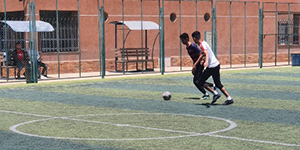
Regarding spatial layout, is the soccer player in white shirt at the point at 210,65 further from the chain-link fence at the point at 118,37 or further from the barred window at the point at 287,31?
the barred window at the point at 287,31

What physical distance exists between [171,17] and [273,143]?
86.5ft

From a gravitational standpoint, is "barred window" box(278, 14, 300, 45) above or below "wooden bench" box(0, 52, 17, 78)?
above

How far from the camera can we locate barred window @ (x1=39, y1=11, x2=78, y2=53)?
1177 inches

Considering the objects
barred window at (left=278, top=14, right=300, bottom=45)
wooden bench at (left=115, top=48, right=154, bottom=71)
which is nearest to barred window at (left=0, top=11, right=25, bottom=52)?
wooden bench at (left=115, top=48, right=154, bottom=71)

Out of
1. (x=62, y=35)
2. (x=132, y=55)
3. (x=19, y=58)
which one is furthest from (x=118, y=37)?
(x=19, y=58)

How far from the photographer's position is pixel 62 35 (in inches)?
1232

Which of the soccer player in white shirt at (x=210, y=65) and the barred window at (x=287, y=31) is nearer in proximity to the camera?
the soccer player in white shirt at (x=210, y=65)

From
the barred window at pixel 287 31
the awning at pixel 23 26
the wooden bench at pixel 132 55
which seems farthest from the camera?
the barred window at pixel 287 31

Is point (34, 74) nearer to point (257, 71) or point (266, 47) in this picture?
point (257, 71)

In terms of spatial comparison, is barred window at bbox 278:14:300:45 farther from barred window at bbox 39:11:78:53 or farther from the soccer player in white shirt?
the soccer player in white shirt

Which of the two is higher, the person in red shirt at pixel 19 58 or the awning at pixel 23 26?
the awning at pixel 23 26

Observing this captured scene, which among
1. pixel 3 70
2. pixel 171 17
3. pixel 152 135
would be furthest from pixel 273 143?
pixel 171 17

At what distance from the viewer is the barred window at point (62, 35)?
1177 inches

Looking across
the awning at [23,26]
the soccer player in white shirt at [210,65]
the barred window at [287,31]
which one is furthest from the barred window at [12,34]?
the barred window at [287,31]
